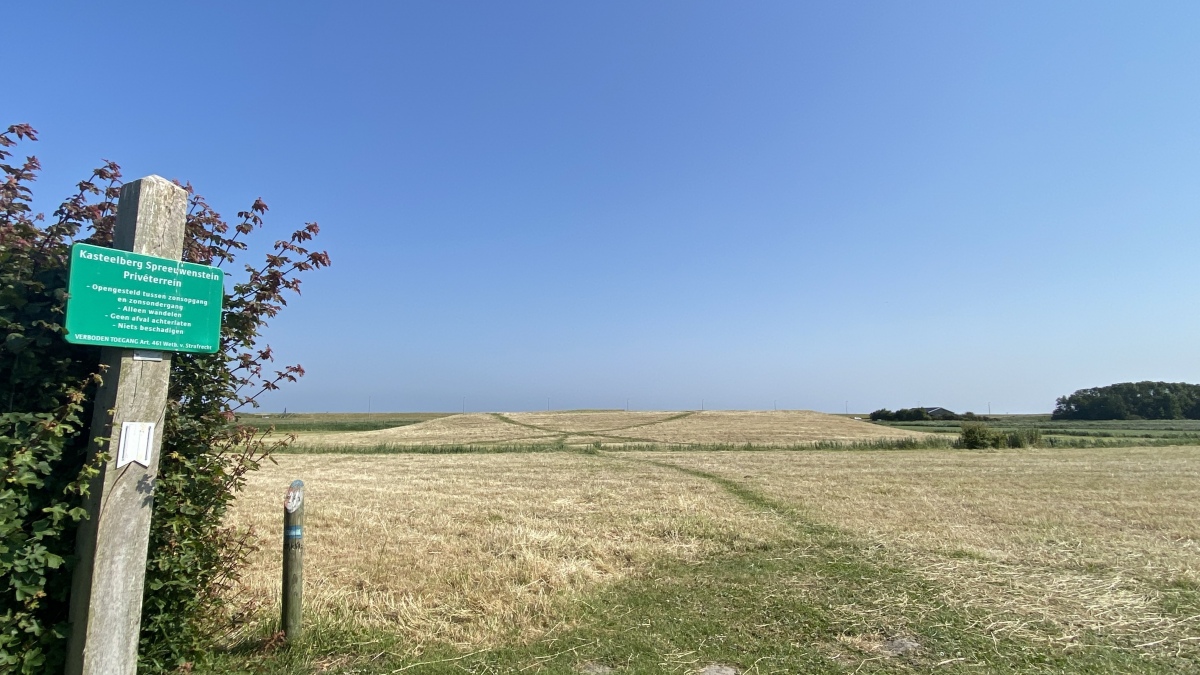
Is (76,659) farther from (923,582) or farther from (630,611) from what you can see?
(923,582)

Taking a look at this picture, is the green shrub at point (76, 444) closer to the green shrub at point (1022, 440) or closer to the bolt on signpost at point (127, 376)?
the bolt on signpost at point (127, 376)

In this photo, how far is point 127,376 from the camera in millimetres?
3602

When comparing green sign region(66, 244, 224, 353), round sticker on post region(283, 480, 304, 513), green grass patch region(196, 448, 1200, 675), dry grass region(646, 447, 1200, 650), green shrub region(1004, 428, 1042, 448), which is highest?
green sign region(66, 244, 224, 353)

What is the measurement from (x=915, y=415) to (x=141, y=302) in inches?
4176

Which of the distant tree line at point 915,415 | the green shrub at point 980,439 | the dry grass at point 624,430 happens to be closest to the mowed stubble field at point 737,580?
the green shrub at point 980,439

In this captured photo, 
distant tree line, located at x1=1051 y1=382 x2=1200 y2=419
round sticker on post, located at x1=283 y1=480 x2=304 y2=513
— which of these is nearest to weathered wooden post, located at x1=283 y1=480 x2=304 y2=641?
round sticker on post, located at x1=283 y1=480 x2=304 y2=513

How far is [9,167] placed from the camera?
11.7ft

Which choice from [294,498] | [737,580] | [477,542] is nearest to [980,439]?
[737,580]

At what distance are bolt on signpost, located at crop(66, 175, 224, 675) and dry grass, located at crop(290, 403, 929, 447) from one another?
39.9 meters

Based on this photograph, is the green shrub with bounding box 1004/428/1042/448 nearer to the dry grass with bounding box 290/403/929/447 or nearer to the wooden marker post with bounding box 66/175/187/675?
the dry grass with bounding box 290/403/929/447

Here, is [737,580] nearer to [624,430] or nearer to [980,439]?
[980,439]

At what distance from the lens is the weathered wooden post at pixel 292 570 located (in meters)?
5.27

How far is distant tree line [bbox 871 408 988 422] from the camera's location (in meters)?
94.4

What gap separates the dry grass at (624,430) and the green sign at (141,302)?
40068 mm
